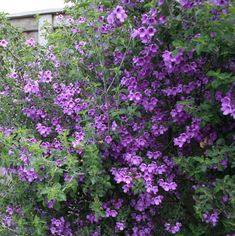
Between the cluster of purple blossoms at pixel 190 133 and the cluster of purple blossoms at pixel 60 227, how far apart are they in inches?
30.4

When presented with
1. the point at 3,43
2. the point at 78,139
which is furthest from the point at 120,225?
the point at 3,43

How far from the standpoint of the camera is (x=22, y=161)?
2.13 meters

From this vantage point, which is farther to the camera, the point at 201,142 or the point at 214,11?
the point at 201,142

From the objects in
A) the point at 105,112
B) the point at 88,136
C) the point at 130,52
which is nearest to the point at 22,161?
the point at 88,136

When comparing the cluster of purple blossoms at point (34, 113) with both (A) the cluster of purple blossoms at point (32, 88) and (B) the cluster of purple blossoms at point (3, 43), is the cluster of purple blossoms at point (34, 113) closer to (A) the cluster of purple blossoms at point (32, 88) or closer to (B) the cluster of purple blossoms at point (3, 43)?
(A) the cluster of purple blossoms at point (32, 88)

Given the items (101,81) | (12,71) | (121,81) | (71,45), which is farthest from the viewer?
(12,71)

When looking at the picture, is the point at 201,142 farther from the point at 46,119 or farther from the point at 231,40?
the point at 46,119

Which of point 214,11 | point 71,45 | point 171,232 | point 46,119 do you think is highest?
point 71,45

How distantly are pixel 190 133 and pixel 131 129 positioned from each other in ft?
1.22

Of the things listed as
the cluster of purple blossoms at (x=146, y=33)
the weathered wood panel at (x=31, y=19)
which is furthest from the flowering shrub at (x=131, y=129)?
the weathered wood panel at (x=31, y=19)

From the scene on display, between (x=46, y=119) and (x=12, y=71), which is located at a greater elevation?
(x=12, y=71)

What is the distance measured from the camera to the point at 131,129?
7.64ft

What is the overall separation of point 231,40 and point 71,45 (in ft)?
3.76

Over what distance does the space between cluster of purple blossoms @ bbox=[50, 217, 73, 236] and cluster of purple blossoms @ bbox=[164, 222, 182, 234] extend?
516 millimetres
